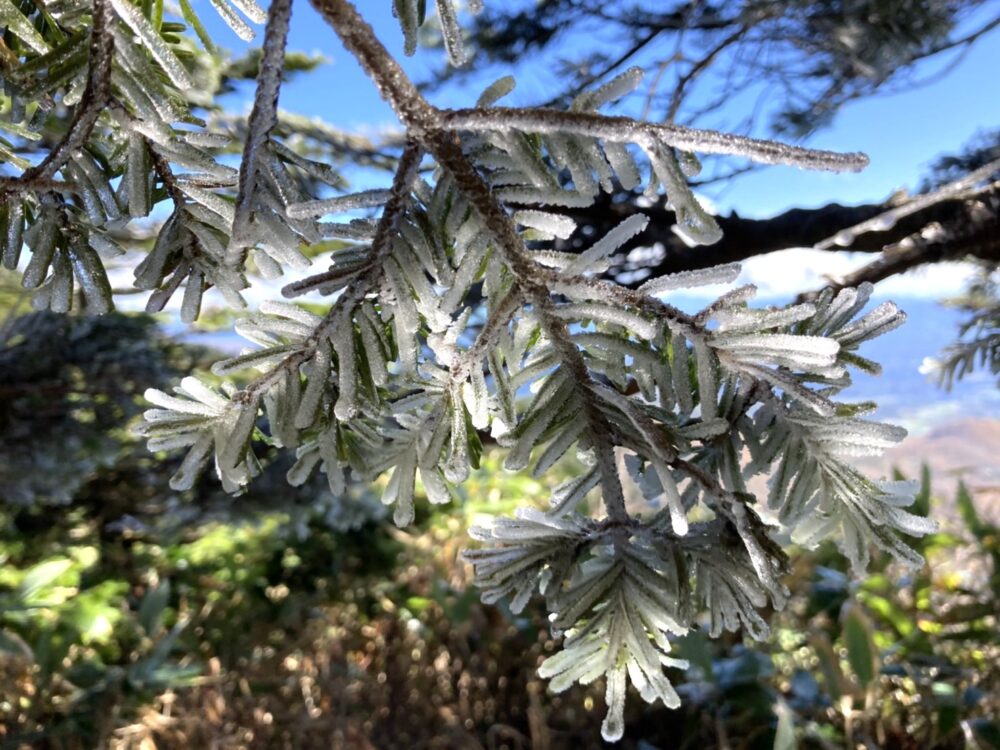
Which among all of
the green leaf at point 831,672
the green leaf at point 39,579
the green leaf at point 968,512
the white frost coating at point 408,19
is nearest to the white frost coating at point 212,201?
the white frost coating at point 408,19

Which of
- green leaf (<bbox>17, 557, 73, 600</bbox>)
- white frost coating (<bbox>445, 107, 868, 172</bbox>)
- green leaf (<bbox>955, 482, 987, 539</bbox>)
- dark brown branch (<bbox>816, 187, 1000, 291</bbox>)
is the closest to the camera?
white frost coating (<bbox>445, 107, 868, 172</bbox>)

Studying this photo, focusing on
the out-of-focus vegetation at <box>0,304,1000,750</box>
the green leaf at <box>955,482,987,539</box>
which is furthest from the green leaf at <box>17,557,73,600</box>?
the green leaf at <box>955,482,987,539</box>

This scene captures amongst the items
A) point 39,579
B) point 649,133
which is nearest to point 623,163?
point 649,133

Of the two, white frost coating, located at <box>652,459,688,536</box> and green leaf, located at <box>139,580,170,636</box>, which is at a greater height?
white frost coating, located at <box>652,459,688,536</box>

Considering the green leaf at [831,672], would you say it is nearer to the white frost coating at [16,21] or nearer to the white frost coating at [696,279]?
the white frost coating at [696,279]

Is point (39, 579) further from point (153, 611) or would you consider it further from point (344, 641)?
point (344, 641)

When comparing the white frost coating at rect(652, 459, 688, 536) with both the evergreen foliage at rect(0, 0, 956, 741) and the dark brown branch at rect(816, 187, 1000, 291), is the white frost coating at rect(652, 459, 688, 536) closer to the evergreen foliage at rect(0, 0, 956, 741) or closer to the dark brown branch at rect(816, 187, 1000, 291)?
the evergreen foliage at rect(0, 0, 956, 741)
